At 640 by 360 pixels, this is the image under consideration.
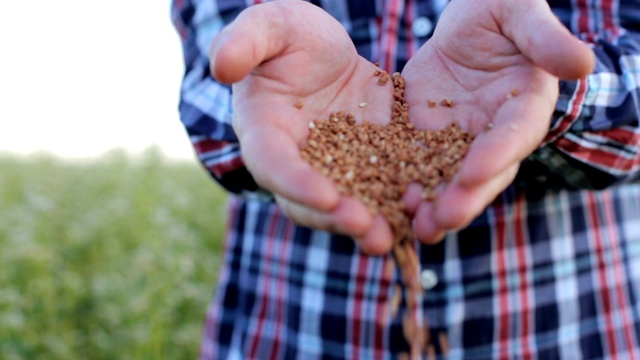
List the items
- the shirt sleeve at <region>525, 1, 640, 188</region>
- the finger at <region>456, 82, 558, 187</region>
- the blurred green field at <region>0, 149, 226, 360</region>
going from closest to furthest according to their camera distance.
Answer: the finger at <region>456, 82, 558, 187</region>, the shirt sleeve at <region>525, 1, 640, 188</region>, the blurred green field at <region>0, 149, 226, 360</region>

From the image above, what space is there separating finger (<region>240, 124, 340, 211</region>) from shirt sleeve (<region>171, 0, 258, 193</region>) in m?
0.43

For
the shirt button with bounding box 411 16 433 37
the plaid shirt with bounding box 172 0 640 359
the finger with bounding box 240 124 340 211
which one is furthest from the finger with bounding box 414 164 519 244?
the shirt button with bounding box 411 16 433 37

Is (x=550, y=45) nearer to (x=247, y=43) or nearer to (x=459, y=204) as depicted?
(x=459, y=204)

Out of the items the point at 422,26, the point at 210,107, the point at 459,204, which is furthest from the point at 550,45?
the point at 210,107

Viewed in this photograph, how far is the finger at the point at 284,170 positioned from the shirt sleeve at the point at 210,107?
431 mm

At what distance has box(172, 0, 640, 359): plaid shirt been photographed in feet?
5.90

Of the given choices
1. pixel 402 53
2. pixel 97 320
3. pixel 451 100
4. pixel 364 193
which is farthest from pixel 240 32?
pixel 97 320

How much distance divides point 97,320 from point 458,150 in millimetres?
2490

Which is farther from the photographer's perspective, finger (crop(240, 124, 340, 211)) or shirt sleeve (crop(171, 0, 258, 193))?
shirt sleeve (crop(171, 0, 258, 193))

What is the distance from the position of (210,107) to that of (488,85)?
69cm

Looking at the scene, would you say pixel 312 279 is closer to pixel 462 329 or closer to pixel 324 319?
pixel 324 319

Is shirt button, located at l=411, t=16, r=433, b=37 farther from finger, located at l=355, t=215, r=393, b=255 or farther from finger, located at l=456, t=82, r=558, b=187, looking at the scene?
finger, located at l=355, t=215, r=393, b=255

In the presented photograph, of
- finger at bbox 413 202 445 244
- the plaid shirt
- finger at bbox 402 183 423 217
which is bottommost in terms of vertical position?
the plaid shirt

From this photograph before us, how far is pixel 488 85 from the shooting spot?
1445mm
